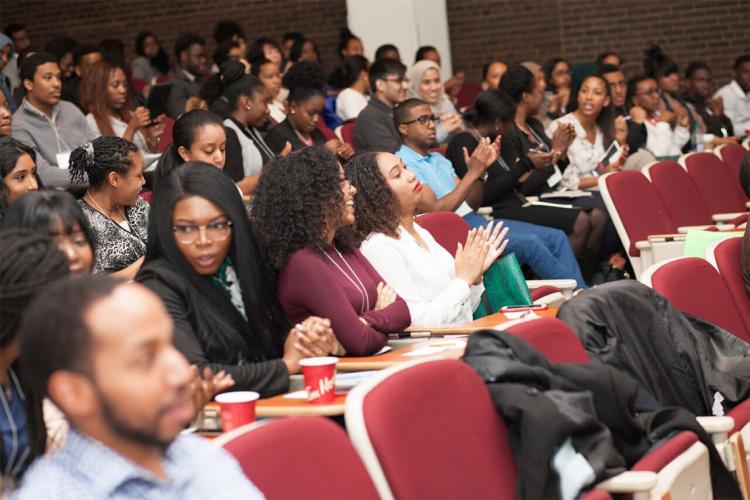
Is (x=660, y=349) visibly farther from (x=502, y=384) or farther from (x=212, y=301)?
(x=212, y=301)

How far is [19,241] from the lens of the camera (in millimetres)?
1987

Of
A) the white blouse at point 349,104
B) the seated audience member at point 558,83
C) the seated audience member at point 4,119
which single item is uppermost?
the seated audience member at point 4,119

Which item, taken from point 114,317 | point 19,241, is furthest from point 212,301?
point 114,317

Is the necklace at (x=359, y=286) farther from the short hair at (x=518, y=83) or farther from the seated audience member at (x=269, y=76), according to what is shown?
the seated audience member at (x=269, y=76)

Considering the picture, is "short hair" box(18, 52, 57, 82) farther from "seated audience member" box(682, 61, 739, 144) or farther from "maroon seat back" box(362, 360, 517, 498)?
"seated audience member" box(682, 61, 739, 144)

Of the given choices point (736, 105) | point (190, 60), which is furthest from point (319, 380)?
point (736, 105)

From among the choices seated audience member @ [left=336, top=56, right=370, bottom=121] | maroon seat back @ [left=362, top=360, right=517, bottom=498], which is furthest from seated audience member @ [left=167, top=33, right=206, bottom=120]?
maroon seat back @ [left=362, top=360, right=517, bottom=498]

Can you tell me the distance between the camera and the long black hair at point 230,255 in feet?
10.1

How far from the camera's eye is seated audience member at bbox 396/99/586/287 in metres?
5.77

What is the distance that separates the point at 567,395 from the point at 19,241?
1183 mm

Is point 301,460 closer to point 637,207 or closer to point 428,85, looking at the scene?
point 637,207

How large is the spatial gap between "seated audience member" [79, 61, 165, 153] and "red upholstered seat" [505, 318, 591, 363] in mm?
4072

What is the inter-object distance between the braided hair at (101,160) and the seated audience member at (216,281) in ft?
4.29

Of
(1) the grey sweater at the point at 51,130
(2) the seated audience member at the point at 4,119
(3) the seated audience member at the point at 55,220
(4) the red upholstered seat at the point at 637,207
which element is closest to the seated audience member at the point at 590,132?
(4) the red upholstered seat at the point at 637,207
